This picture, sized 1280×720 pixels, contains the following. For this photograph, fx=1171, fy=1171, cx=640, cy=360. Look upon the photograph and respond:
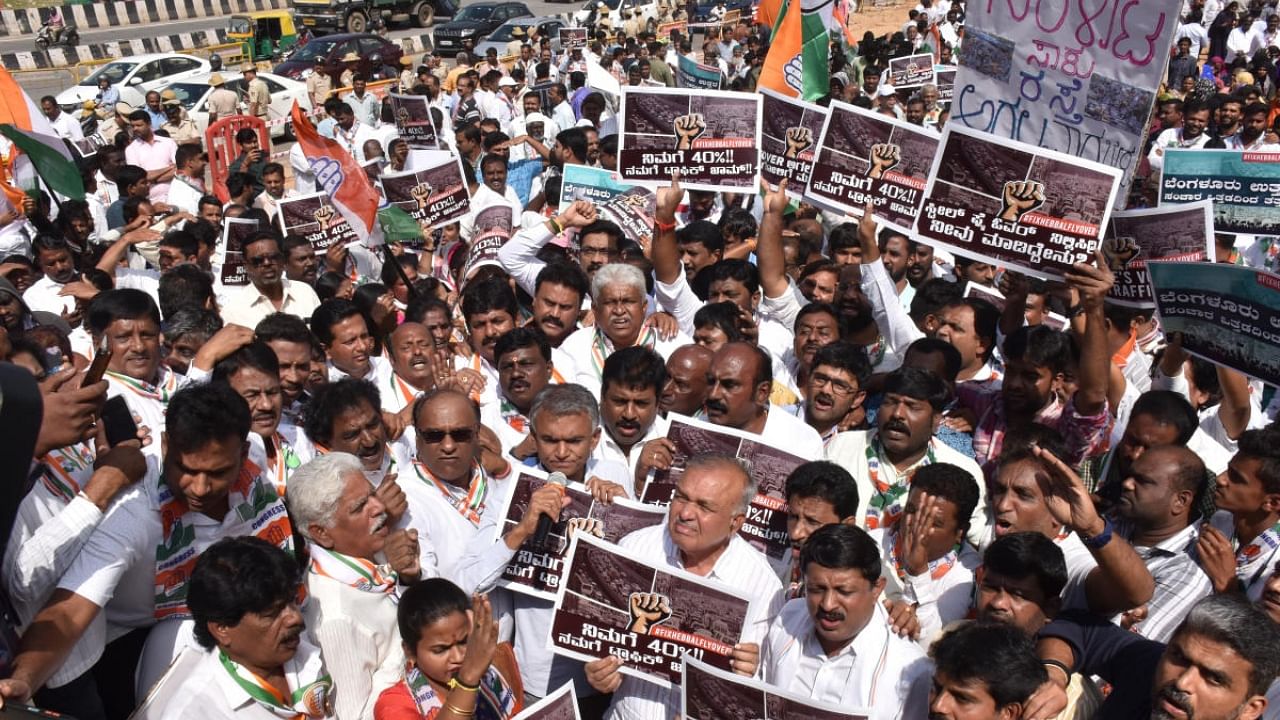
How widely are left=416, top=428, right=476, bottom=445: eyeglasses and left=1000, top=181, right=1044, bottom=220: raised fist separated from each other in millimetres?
2856

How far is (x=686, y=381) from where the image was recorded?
18.4ft

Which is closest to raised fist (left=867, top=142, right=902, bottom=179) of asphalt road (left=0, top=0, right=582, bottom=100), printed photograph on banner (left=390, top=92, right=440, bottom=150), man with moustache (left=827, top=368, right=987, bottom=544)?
man with moustache (left=827, top=368, right=987, bottom=544)

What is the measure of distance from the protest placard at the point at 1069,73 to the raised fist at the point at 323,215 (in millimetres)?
4419

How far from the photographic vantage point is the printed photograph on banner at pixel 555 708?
12.5 ft

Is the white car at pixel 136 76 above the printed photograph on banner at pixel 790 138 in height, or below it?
below

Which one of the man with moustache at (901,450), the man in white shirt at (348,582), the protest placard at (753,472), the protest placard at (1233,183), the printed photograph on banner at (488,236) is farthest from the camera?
the printed photograph on banner at (488,236)

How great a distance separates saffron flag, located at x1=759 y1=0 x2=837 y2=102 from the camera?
9430 mm

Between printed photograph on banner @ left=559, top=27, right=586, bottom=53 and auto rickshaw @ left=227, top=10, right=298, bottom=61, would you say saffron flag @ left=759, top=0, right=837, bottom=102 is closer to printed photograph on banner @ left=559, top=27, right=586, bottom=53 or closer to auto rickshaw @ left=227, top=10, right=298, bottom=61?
printed photograph on banner @ left=559, top=27, right=586, bottom=53

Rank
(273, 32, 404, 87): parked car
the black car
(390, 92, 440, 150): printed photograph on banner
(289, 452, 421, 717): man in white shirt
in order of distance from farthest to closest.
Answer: the black car, (273, 32, 404, 87): parked car, (390, 92, 440, 150): printed photograph on banner, (289, 452, 421, 717): man in white shirt

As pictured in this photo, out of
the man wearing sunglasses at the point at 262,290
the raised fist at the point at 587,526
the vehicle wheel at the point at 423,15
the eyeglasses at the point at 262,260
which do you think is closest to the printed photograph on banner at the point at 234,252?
the man wearing sunglasses at the point at 262,290

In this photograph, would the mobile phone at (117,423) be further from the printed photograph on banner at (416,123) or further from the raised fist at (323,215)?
the printed photograph on banner at (416,123)

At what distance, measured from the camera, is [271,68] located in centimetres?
2989

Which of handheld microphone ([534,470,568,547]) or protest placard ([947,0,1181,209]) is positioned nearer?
handheld microphone ([534,470,568,547])

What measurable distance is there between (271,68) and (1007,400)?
27.8m
